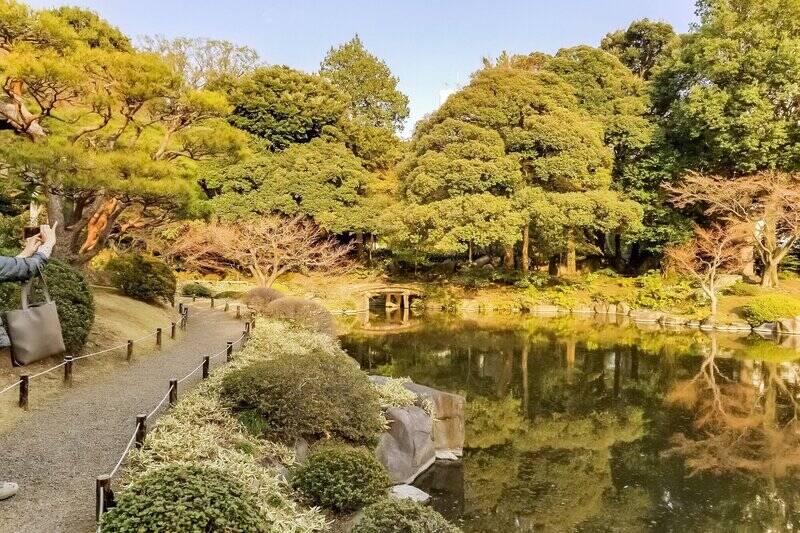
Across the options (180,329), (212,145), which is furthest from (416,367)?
(212,145)

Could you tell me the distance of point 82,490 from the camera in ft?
14.7

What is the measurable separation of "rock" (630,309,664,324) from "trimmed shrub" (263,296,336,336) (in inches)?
529

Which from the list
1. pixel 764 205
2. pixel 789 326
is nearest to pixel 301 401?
→ pixel 789 326

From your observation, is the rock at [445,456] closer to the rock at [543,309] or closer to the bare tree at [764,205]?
the rock at [543,309]

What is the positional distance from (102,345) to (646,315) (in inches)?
755

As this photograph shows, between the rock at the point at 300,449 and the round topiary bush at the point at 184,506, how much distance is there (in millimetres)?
2440

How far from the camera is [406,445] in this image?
7.15 meters

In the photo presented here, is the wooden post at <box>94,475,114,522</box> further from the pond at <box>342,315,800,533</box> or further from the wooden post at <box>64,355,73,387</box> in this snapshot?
the wooden post at <box>64,355,73,387</box>

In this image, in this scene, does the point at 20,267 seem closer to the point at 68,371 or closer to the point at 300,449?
the point at 300,449

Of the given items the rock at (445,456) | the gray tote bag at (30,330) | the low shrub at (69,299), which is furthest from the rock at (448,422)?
the gray tote bag at (30,330)

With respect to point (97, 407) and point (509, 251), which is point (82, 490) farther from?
point (509, 251)

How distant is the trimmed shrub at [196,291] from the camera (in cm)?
→ 2097

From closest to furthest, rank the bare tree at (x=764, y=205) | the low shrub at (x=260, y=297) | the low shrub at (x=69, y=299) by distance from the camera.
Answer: the low shrub at (x=69, y=299) < the low shrub at (x=260, y=297) < the bare tree at (x=764, y=205)

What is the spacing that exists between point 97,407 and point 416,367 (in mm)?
7960
